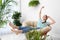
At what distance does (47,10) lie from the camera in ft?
16.6

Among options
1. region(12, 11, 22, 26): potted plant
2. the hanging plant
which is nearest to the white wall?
the hanging plant

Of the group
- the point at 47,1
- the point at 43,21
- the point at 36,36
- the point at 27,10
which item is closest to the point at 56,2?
the point at 47,1

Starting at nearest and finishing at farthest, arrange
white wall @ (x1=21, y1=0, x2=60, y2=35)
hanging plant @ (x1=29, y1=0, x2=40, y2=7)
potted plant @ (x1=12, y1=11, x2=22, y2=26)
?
white wall @ (x1=21, y1=0, x2=60, y2=35) < hanging plant @ (x1=29, y1=0, x2=40, y2=7) < potted plant @ (x1=12, y1=11, x2=22, y2=26)

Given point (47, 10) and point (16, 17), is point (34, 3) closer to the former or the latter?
point (47, 10)

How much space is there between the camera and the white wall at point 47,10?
4.78 m

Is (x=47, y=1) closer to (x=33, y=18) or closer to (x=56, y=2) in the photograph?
(x=56, y=2)

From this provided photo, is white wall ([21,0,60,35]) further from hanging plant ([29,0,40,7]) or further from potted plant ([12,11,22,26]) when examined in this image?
potted plant ([12,11,22,26])

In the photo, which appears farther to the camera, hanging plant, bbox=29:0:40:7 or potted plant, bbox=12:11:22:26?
potted plant, bbox=12:11:22:26

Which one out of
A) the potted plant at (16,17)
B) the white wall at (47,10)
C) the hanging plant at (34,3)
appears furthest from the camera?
the potted plant at (16,17)

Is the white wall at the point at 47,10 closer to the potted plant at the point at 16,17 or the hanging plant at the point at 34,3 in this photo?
the hanging plant at the point at 34,3

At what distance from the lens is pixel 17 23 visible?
5402 millimetres

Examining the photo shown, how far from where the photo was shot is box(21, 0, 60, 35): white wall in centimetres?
478

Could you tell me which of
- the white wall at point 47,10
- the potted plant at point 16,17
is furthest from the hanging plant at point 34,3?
the potted plant at point 16,17

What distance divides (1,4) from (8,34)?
7.16 ft
